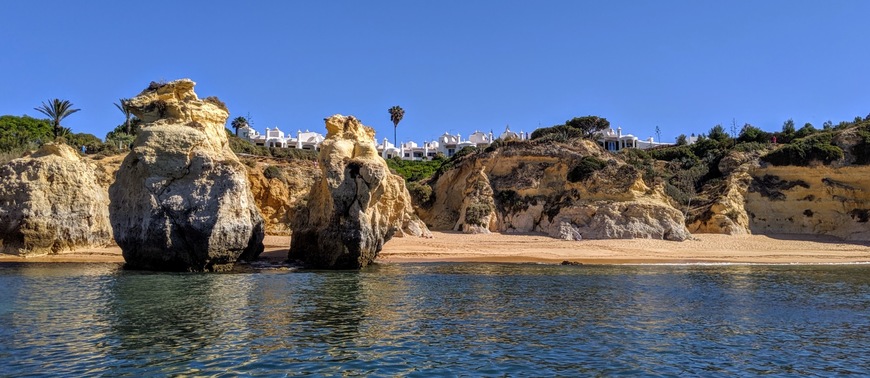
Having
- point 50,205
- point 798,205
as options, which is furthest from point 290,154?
point 798,205

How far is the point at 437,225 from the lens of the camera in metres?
43.6

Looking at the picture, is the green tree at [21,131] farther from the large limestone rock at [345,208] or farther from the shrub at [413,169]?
the large limestone rock at [345,208]

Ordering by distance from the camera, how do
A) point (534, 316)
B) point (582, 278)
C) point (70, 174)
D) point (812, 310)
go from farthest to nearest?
point (70, 174) < point (582, 278) < point (812, 310) < point (534, 316)

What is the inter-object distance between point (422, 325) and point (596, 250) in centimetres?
2279

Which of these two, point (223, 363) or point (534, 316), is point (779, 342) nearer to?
point (534, 316)

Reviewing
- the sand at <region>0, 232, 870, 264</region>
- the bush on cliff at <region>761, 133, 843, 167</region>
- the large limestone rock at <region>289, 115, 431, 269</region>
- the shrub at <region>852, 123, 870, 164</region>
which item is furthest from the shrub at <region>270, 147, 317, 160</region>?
the shrub at <region>852, 123, 870, 164</region>

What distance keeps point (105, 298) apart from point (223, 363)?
27.1 feet

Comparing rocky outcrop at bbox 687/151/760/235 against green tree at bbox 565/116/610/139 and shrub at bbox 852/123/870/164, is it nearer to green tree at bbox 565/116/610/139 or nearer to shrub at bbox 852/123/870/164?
shrub at bbox 852/123/870/164

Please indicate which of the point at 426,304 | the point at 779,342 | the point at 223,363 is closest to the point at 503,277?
the point at 426,304

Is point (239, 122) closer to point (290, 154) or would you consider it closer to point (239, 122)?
point (239, 122)

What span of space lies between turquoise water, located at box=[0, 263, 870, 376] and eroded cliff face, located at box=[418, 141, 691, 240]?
15.5 metres

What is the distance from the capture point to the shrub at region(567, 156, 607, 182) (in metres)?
41.3

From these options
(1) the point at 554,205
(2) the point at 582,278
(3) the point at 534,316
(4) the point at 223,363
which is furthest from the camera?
(1) the point at 554,205

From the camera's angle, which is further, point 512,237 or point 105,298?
point 512,237
